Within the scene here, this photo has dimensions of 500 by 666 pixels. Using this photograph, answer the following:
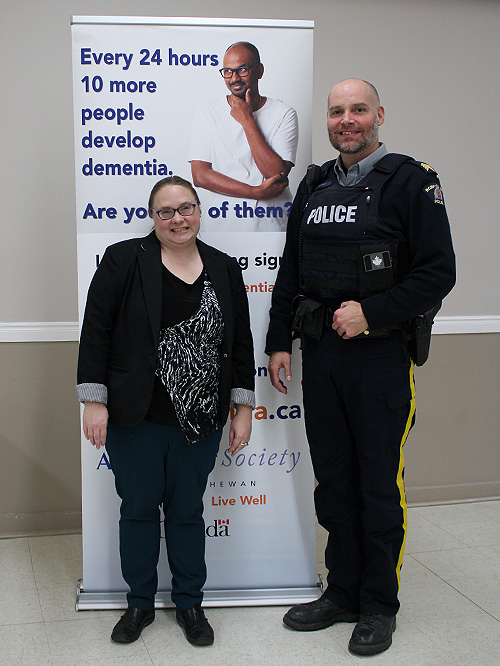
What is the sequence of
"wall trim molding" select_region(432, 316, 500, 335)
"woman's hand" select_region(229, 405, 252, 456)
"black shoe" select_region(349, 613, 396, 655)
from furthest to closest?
"wall trim molding" select_region(432, 316, 500, 335)
"woman's hand" select_region(229, 405, 252, 456)
"black shoe" select_region(349, 613, 396, 655)

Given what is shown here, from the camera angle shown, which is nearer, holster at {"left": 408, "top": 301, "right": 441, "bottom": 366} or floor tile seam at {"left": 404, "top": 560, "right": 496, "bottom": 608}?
holster at {"left": 408, "top": 301, "right": 441, "bottom": 366}

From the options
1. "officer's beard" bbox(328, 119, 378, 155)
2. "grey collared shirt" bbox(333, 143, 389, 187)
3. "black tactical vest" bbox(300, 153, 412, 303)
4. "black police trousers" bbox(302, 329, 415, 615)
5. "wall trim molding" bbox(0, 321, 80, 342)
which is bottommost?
"black police trousers" bbox(302, 329, 415, 615)

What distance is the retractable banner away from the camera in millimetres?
2412

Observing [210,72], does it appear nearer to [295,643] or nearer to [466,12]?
[466,12]

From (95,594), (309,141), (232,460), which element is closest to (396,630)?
(232,460)

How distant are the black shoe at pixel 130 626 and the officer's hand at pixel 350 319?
114 cm

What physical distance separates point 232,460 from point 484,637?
40.3 inches

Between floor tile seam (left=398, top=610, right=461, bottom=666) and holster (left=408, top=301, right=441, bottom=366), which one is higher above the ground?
holster (left=408, top=301, right=441, bottom=366)

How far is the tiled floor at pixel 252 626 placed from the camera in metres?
2.23

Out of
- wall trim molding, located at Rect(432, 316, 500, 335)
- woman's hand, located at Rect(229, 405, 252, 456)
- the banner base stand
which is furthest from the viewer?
wall trim molding, located at Rect(432, 316, 500, 335)

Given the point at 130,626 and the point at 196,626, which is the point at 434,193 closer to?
the point at 196,626

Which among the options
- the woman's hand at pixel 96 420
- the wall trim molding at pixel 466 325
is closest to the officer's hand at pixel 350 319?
the woman's hand at pixel 96 420

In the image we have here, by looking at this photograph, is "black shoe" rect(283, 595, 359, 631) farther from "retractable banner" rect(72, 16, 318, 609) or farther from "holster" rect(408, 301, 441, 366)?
"holster" rect(408, 301, 441, 366)

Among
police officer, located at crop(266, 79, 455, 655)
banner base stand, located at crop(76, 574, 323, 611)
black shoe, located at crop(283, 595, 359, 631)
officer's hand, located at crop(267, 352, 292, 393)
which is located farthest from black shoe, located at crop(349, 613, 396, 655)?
officer's hand, located at crop(267, 352, 292, 393)
